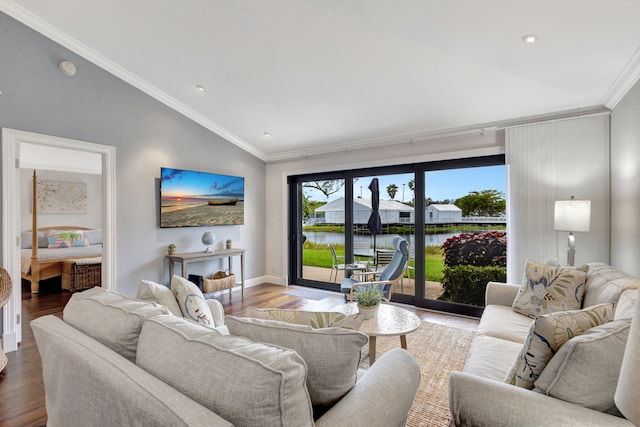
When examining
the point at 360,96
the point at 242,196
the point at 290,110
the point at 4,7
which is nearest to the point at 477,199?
the point at 360,96

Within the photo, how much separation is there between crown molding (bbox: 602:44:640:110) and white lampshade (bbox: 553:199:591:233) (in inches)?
37.3

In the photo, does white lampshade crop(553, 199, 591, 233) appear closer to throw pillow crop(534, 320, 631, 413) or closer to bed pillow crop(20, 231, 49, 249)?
throw pillow crop(534, 320, 631, 413)

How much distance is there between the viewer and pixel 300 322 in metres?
1.34

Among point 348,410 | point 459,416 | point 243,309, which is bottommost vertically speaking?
point 243,309

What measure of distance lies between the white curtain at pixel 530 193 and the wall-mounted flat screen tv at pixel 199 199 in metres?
3.74

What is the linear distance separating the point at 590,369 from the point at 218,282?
4025 millimetres

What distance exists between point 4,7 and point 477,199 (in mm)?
5173

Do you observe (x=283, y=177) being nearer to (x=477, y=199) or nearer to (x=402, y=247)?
(x=402, y=247)

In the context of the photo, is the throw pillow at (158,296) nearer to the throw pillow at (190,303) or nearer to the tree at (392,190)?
the throw pillow at (190,303)

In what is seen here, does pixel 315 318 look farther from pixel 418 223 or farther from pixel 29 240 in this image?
pixel 29 240

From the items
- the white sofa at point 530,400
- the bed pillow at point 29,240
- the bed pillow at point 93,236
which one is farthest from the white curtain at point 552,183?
the bed pillow at point 29,240

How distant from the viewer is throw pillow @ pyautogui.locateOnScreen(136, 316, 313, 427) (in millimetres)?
770

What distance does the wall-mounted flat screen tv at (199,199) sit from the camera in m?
4.11

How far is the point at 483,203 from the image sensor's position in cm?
383
